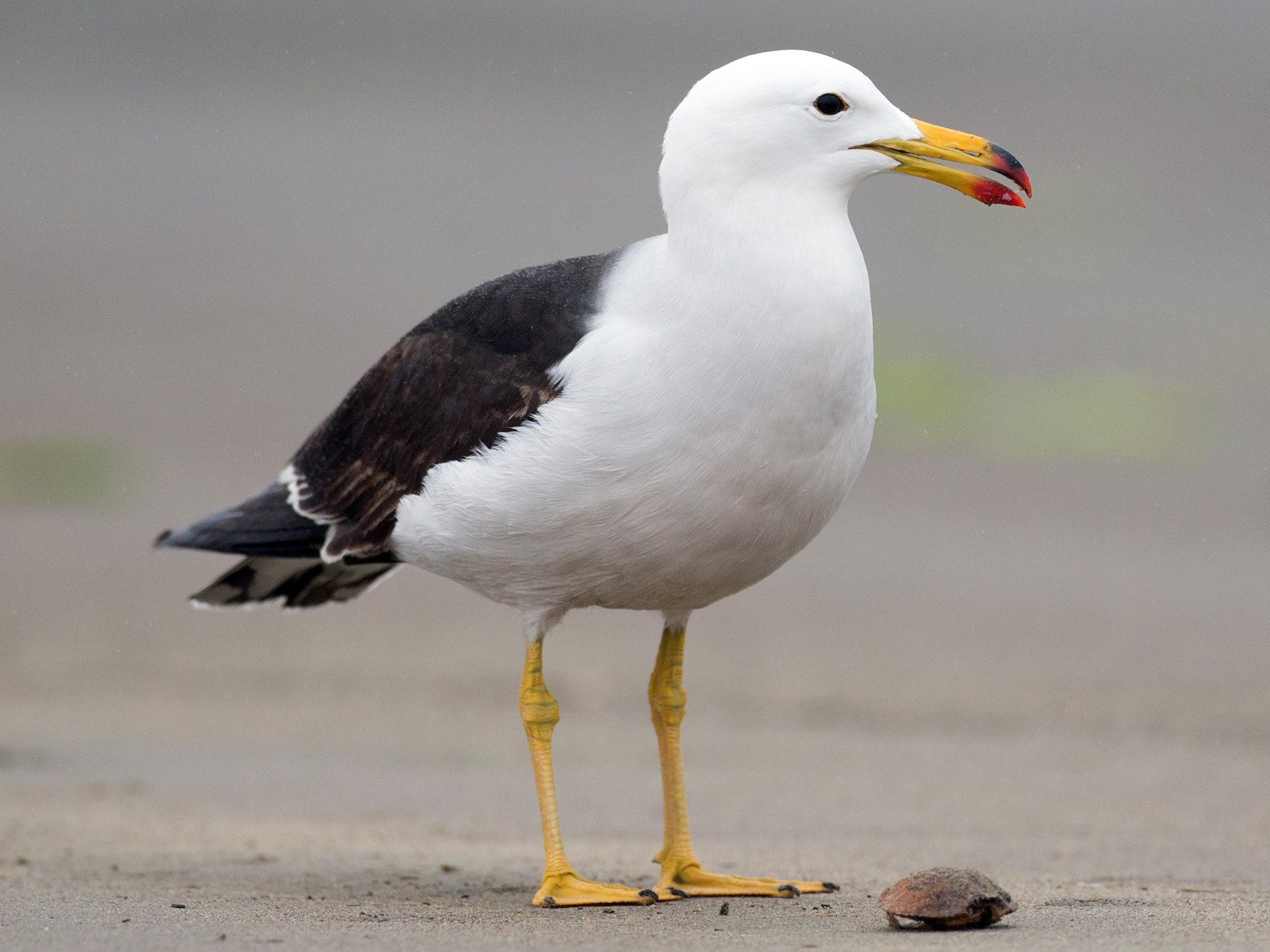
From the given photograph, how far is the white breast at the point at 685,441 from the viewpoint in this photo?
596 centimetres

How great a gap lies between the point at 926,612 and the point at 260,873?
7143 mm

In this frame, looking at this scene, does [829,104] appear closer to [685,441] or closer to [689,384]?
[689,384]

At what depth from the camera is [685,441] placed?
235 inches

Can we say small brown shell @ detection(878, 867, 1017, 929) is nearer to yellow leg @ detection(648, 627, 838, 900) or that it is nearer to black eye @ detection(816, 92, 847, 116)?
yellow leg @ detection(648, 627, 838, 900)

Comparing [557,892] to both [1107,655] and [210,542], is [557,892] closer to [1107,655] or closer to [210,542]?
[210,542]

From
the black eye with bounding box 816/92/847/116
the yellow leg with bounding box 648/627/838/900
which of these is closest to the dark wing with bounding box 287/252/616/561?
the black eye with bounding box 816/92/847/116

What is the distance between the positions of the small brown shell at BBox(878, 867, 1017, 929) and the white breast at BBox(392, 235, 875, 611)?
1215 millimetres

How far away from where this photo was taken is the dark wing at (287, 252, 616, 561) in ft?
21.1

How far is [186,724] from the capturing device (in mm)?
10992

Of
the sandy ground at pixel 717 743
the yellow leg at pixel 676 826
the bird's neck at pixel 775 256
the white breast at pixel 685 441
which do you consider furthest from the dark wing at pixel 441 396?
the sandy ground at pixel 717 743

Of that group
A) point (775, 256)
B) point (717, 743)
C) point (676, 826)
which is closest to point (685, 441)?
point (775, 256)

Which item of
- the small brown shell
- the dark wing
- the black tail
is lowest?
the small brown shell

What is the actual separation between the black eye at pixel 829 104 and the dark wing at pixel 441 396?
95 cm

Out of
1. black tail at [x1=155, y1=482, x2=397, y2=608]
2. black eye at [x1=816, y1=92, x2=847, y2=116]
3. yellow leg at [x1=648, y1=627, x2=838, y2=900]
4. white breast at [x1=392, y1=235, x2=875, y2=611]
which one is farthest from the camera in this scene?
black tail at [x1=155, y1=482, x2=397, y2=608]
